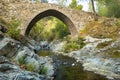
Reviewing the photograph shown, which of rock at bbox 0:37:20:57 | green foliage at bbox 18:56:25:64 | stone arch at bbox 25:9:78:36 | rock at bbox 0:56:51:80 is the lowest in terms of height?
rock at bbox 0:56:51:80

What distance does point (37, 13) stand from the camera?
38344mm

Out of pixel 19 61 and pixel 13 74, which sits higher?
pixel 19 61

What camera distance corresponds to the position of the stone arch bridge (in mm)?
36188

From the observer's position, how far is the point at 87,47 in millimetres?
29891

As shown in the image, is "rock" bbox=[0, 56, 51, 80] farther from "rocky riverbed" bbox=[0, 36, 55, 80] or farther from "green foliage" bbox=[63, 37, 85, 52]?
"green foliage" bbox=[63, 37, 85, 52]

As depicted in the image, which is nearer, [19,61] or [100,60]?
[19,61]

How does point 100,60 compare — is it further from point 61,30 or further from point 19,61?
point 61,30

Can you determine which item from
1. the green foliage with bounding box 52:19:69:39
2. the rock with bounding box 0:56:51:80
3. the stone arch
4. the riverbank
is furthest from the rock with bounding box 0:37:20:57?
the green foliage with bounding box 52:19:69:39

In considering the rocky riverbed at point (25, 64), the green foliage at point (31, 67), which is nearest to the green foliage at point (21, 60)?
the rocky riverbed at point (25, 64)

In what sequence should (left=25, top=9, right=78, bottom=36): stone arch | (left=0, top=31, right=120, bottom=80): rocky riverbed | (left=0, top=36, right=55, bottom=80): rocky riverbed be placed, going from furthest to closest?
(left=25, top=9, right=78, bottom=36): stone arch, (left=0, top=36, right=55, bottom=80): rocky riverbed, (left=0, top=31, right=120, bottom=80): rocky riverbed

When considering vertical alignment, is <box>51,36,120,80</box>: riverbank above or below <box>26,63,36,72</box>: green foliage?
above

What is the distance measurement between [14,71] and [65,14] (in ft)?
99.8

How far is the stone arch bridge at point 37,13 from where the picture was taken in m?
36.2

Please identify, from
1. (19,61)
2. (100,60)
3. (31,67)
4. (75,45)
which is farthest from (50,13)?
(31,67)
